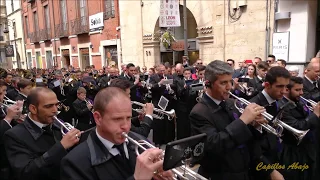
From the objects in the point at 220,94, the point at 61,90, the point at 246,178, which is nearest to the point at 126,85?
the point at 220,94

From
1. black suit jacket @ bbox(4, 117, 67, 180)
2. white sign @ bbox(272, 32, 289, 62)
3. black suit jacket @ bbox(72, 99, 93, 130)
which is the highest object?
white sign @ bbox(272, 32, 289, 62)

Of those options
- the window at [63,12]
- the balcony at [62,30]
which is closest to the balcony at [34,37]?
the balcony at [62,30]

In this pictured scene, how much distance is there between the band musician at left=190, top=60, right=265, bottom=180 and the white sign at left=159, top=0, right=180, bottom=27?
330 inches

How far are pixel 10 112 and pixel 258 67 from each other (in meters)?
5.44

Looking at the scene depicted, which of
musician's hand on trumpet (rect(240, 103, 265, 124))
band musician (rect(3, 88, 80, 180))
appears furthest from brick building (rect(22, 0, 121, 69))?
musician's hand on trumpet (rect(240, 103, 265, 124))

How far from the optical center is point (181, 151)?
160cm

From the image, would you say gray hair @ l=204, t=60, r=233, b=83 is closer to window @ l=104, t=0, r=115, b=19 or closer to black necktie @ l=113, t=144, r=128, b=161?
black necktie @ l=113, t=144, r=128, b=161

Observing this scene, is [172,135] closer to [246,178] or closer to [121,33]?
[246,178]

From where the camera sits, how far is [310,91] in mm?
4523

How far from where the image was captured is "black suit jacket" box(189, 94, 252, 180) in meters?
2.29

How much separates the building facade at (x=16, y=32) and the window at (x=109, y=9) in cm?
2111

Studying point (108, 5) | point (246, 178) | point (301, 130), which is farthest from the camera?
point (108, 5)

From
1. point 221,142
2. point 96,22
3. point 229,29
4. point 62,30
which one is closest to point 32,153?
point 221,142

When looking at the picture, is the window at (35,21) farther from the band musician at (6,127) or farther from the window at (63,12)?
the band musician at (6,127)
